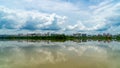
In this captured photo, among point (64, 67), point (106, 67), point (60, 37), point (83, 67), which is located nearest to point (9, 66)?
point (64, 67)

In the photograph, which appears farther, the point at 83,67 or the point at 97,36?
the point at 97,36

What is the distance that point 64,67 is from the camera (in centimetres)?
935

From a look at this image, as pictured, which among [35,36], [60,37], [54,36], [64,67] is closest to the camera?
[64,67]

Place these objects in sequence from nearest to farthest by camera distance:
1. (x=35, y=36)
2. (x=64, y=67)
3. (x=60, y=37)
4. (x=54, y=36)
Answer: (x=64, y=67) < (x=60, y=37) < (x=54, y=36) < (x=35, y=36)

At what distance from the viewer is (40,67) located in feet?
30.8

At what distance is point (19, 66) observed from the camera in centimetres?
969

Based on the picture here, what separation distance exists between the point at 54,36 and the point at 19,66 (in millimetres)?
51223

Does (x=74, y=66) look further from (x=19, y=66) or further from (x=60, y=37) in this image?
(x=60, y=37)

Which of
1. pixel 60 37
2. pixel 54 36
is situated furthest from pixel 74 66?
pixel 54 36

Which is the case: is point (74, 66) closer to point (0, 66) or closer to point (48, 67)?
point (48, 67)

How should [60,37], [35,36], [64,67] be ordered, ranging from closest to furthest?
[64,67] → [60,37] → [35,36]

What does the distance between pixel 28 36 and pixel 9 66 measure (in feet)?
194

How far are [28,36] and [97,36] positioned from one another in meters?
18.6

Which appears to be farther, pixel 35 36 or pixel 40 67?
pixel 35 36
